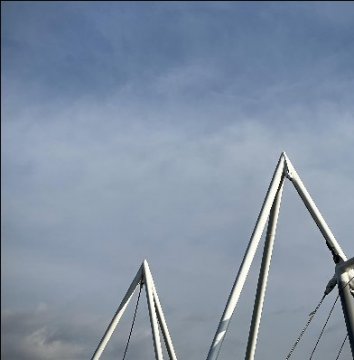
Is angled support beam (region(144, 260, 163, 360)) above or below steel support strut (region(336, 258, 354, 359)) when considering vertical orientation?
above

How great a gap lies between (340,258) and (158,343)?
883 inches

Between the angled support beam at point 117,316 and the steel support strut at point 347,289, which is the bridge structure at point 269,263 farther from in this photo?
the angled support beam at point 117,316

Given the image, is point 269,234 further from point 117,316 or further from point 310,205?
point 117,316

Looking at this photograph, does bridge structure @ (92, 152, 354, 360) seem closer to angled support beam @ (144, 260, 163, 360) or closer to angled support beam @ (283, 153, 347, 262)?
angled support beam @ (283, 153, 347, 262)

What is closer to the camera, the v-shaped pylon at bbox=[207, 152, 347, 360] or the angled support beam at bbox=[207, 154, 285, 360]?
the angled support beam at bbox=[207, 154, 285, 360]

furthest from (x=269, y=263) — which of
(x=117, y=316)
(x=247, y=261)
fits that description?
(x=117, y=316)

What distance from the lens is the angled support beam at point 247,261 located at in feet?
122

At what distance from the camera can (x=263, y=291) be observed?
133 feet

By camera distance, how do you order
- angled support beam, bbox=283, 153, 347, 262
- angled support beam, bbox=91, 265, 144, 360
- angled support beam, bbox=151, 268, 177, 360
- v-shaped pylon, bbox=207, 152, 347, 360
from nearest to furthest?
v-shaped pylon, bbox=207, 152, 347, 360 < angled support beam, bbox=283, 153, 347, 262 < angled support beam, bbox=91, 265, 144, 360 < angled support beam, bbox=151, 268, 177, 360

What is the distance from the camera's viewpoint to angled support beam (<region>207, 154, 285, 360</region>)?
37.1 meters

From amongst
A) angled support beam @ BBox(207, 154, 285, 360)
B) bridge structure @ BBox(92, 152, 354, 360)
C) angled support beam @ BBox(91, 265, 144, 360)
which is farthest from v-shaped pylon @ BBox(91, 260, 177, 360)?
angled support beam @ BBox(207, 154, 285, 360)

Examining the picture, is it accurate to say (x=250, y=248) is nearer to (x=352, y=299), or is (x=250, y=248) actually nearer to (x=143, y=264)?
(x=352, y=299)

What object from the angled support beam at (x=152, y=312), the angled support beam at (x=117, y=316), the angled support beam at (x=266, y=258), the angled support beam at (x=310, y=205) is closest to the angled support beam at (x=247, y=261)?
the angled support beam at (x=310, y=205)

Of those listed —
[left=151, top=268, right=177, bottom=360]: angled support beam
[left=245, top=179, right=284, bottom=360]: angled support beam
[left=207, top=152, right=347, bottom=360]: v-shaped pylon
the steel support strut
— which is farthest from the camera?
[left=151, top=268, right=177, bottom=360]: angled support beam
